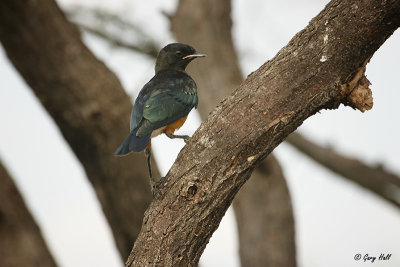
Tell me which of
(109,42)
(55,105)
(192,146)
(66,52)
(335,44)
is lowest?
(192,146)

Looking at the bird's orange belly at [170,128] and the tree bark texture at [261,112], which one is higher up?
the bird's orange belly at [170,128]

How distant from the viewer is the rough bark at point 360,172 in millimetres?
8211

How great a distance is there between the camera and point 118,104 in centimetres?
548

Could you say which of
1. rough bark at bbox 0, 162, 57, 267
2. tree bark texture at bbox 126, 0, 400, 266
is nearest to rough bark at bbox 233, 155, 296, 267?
rough bark at bbox 0, 162, 57, 267

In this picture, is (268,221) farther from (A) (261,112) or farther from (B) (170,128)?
(A) (261,112)

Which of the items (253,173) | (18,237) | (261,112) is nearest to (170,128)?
(261,112)

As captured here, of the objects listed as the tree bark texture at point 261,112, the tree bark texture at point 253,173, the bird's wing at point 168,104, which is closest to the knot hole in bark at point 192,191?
the tree bark texture at point 261,112

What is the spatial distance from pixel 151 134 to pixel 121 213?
1.65 m

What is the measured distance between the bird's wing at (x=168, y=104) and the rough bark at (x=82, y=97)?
3.17 feet

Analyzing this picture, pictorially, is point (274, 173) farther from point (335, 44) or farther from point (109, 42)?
point (335, 44)

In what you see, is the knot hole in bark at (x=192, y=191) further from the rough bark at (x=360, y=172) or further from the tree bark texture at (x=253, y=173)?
the rough bark at (x=360, y=172)

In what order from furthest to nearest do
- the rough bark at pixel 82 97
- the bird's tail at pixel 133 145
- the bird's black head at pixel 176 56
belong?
the bird's black head at pixel 176 56, the rough bark at pixel 82 97, the bird's tail at pixel 133 145

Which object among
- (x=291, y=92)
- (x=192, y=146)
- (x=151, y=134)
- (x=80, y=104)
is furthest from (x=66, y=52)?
(x=291, y=92)

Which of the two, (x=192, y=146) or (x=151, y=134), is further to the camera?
(x=151, y=134)
